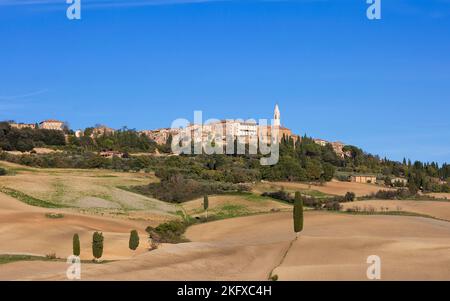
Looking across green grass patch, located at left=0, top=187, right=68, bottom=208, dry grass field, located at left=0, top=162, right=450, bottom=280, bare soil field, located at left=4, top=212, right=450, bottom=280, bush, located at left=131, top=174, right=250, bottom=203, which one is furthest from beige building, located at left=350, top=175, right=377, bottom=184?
bare soil field, located at left=4, top=212, right=450, bottom=280

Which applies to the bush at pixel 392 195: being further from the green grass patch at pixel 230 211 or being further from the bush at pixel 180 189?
the green grass patch at pixel 230 211

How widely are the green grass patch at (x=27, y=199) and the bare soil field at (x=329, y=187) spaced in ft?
99.6

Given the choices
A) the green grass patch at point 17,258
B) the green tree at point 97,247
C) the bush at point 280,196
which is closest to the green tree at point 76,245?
the green tree at point 97,247

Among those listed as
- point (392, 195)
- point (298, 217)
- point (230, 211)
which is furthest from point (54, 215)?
point (392, 195)

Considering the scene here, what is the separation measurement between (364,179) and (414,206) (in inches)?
1946

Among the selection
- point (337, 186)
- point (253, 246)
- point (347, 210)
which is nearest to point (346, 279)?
point (253, 246)

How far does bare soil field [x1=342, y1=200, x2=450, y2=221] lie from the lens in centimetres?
6725

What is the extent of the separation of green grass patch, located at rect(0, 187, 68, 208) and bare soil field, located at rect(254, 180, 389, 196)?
30360mm

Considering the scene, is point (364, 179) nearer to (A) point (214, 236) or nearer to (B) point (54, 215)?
(A) point (214, 236)

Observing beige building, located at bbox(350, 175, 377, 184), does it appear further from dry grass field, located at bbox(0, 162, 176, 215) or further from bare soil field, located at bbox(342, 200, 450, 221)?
dry grass field, located at bbox(0, 162, 176, 215)

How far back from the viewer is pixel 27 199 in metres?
69.1

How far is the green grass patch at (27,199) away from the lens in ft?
223
